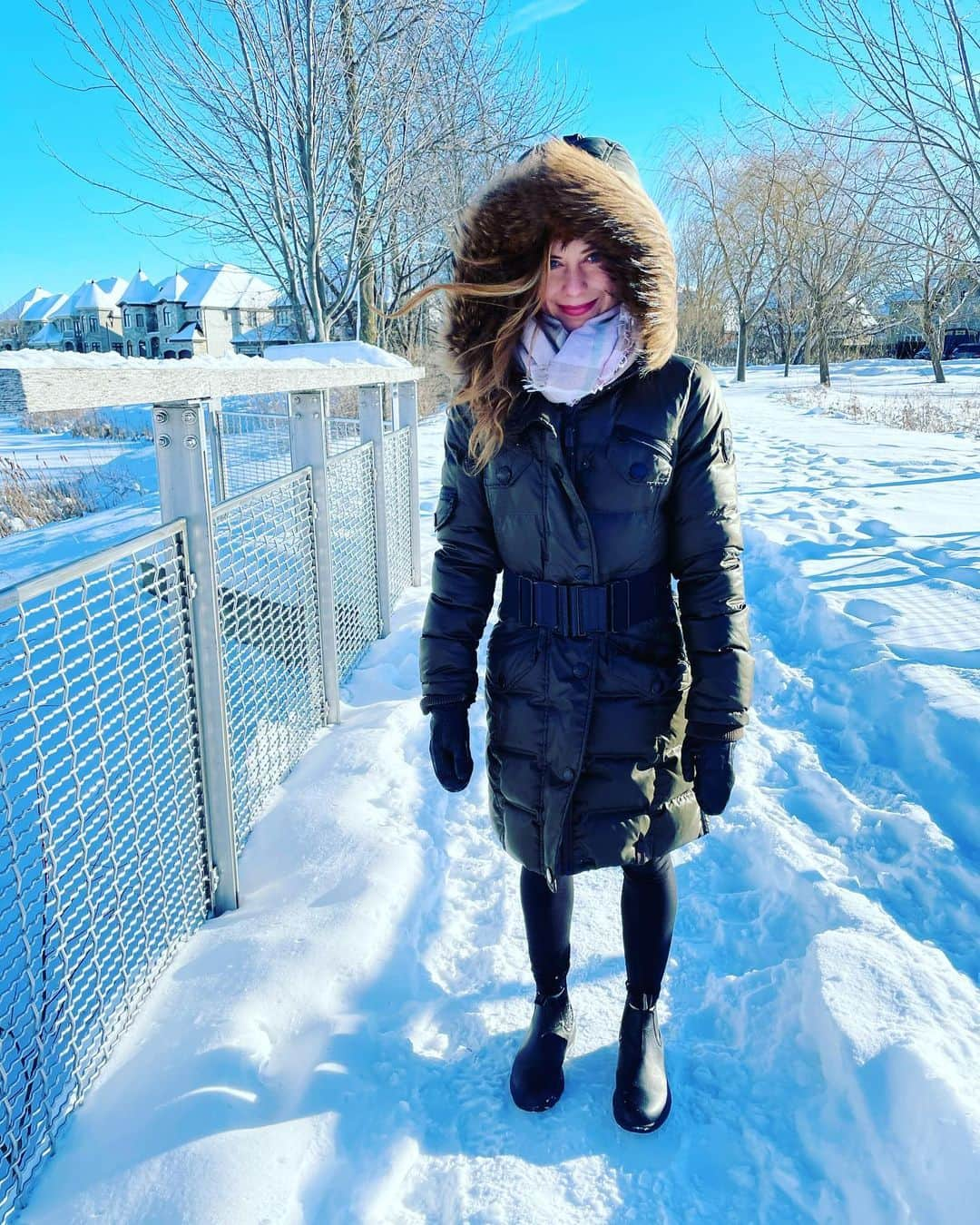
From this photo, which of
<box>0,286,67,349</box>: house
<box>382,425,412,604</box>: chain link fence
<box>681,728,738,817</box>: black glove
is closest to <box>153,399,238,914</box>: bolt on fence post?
<box>681,728,738,817</box>: black glove

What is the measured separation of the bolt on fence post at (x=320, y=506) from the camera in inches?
134

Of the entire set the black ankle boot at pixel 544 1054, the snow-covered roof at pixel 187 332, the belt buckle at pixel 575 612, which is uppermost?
the snow-covered roof at pixel 187 332

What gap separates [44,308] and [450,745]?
77.6m

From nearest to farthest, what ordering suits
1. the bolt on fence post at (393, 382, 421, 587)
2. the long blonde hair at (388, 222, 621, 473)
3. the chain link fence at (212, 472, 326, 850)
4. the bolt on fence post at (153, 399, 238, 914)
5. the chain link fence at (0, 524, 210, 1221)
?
the chain link fence at (0, 524, 210, 1221) < the long blonde hair at (388, 222, 621, 473) < the bolt on fence post at (153, 399, 238, 914) < the chain link fence at (212, 472, 326, 850) < the bolt on fence post at (393, 382, 421, 587)

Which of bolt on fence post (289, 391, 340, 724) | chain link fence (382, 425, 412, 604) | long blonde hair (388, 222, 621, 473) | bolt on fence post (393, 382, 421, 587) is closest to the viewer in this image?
long blonde hair (388, 222, 621, 473)

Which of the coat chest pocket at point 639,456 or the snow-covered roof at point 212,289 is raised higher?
the snow-covered roof at point 212,289

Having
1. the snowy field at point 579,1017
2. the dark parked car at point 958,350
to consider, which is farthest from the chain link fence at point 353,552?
the dark parked car at point 958,350

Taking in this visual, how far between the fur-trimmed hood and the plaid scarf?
4 cm

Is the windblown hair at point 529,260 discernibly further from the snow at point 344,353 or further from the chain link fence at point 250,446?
the chain link fence at point 250,446

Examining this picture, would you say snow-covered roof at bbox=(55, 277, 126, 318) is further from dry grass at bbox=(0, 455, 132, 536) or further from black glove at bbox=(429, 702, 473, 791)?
black glove at bbox=(429, 702, 473, 791)

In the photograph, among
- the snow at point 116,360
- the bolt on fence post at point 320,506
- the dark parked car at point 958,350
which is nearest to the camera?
the snow at point 116,360

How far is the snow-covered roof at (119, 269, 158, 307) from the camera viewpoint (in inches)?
2347

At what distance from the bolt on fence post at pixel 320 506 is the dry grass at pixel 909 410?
13.0m

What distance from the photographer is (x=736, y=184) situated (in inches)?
1153
